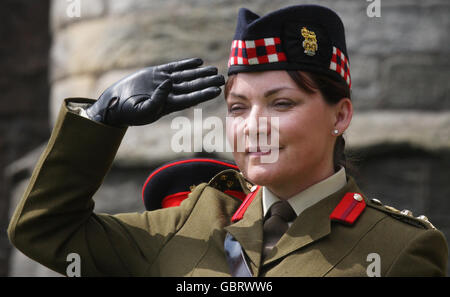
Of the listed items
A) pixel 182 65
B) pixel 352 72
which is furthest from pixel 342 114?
pixel 352 72

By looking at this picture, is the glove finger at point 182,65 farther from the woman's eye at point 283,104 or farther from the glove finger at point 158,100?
the woman's eye at point 283,104

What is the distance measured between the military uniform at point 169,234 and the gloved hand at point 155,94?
0.19 ft

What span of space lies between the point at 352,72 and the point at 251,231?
1.73 metres

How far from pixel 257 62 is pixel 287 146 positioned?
0.23 meters

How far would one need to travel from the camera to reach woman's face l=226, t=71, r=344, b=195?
1741 millimetres

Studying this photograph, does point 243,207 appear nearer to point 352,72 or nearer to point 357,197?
point 357,197

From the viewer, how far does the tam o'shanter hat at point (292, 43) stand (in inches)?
70.9

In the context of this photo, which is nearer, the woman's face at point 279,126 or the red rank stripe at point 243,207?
the woman's face at point 279,126

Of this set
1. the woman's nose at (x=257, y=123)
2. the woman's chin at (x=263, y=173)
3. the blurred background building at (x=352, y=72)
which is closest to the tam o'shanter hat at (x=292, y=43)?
the woman's nose at (x=257, y=123)

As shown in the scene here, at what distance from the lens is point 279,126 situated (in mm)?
1730

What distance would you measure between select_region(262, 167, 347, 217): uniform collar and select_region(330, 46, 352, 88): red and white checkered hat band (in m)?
0.26
